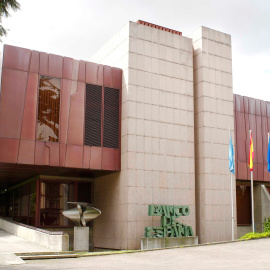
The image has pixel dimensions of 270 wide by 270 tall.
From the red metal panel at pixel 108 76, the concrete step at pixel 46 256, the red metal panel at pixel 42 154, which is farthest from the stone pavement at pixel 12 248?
the red metal panel at pixel 108 76

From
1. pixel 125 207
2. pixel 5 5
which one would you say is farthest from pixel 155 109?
pixel 5 5

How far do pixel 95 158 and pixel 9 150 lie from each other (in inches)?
189

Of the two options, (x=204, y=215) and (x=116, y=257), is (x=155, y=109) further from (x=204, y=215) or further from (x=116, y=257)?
(x=116, y=257)

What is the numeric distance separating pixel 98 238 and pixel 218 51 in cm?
1431

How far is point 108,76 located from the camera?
85.4 ft

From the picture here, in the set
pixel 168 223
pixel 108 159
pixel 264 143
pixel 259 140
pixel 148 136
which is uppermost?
pixel 259 140

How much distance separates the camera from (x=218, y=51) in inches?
1132

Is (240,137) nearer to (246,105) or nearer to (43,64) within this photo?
(246,105)

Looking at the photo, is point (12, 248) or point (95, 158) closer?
point (12, 248)

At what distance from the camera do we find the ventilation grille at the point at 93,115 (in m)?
24.9

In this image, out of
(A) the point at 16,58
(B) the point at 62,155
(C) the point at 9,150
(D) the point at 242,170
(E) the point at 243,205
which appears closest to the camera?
(C) the point at 9,150

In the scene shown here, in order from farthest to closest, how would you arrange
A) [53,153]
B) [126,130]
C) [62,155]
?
[126,130] → [62,155] → [53,153]

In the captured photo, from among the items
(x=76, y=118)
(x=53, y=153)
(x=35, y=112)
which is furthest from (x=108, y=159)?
(x=35, y=112)

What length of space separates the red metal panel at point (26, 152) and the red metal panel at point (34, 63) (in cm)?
401
